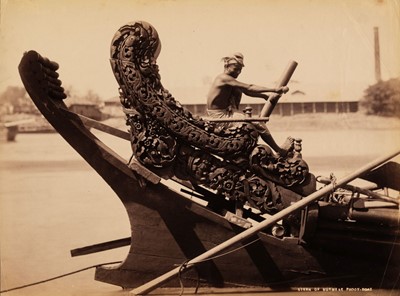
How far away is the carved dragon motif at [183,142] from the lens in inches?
187

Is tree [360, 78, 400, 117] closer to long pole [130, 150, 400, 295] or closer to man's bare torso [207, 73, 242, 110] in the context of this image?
long pole [130, 150, 400, 295]

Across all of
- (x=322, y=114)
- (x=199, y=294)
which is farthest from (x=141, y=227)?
(x=322, y=114)

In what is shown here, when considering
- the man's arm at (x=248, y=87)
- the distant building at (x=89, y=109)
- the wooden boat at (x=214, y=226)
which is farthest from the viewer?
the distant building at (x=89, y=109)

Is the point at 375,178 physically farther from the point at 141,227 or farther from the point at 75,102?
the point at 75,102

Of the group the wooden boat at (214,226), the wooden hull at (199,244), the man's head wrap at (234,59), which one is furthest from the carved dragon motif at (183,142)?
the man's head wrap at (234,59)

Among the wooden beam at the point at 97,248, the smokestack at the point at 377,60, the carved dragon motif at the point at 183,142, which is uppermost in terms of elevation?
the smokestack at the point at 377,60

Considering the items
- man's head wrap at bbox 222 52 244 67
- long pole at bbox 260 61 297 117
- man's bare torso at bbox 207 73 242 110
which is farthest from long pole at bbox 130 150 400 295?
man's head wrap at bbox 222 52 244 67

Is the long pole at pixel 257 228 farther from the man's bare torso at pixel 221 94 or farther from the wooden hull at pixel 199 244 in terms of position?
the man's bare torso at pixel 221 94

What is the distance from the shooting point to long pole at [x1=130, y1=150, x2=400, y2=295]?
4664mm

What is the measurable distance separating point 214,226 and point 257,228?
0.36m

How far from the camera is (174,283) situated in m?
4.94

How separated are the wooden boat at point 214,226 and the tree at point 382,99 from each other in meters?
1.37

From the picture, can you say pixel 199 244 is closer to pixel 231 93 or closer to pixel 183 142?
pixel 183 142

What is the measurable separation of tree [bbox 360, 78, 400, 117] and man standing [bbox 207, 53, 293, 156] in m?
1.56
